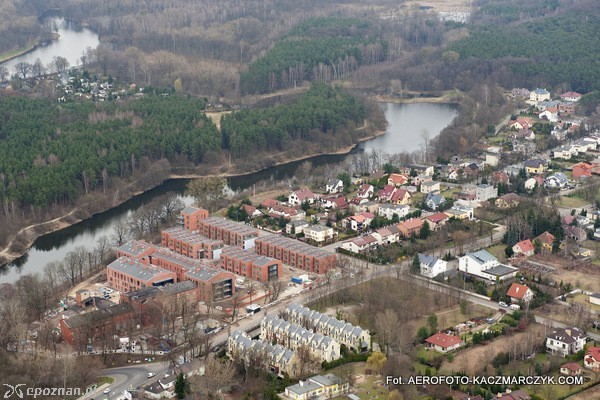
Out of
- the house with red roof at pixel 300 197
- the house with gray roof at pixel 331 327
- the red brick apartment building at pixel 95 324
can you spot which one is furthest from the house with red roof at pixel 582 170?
the red brick apartment building at pixel 95 324

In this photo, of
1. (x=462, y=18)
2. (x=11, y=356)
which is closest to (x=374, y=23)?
(x=462, y=18)

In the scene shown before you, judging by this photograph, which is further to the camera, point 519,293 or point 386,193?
point 386,193

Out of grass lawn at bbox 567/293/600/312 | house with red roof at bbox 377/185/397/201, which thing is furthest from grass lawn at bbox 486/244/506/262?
house with red roof at bbox 377/185/397/201

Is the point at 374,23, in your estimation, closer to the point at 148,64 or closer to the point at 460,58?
the point at 460,58

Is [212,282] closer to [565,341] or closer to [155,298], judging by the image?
[155,298]

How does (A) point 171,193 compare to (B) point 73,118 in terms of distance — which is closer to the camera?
(A) point 171,193

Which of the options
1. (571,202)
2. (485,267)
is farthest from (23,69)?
(485,267)

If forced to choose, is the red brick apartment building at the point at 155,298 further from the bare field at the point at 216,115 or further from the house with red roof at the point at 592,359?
the bare field at the point at 216,115
